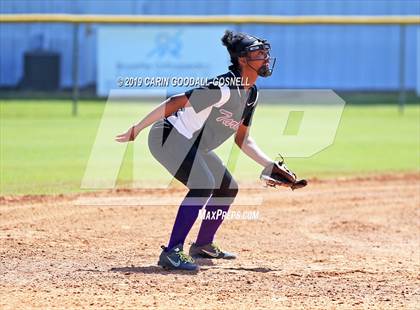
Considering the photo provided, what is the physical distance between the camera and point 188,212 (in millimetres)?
7125

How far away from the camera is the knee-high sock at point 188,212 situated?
7113 mm

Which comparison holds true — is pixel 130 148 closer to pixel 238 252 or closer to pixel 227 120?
pixel 238 252

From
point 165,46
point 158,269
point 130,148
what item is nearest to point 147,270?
point 158,269

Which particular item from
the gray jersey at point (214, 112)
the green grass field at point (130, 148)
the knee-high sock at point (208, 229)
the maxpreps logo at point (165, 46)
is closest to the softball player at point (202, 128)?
the gray jersey at point (214, 112)

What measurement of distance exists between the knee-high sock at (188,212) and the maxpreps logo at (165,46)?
15.6m

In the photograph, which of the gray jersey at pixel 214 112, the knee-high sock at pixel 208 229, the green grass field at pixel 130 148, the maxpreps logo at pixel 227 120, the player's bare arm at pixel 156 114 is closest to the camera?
the player's bare arm at pixel 156 114

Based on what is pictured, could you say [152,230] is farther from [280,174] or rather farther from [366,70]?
[366,70]

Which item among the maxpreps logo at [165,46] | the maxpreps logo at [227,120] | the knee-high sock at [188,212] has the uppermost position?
the maxpreps logo at [227,120]

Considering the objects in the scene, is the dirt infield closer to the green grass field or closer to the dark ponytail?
the green grass field

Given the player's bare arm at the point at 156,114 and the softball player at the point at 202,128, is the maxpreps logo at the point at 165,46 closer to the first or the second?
the softball player at the point at 202,128

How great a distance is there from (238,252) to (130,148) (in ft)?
23.3

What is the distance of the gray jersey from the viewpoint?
696 cm

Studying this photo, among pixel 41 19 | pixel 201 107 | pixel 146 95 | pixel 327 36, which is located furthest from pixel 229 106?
pixel 327 36

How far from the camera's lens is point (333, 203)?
10719mm
